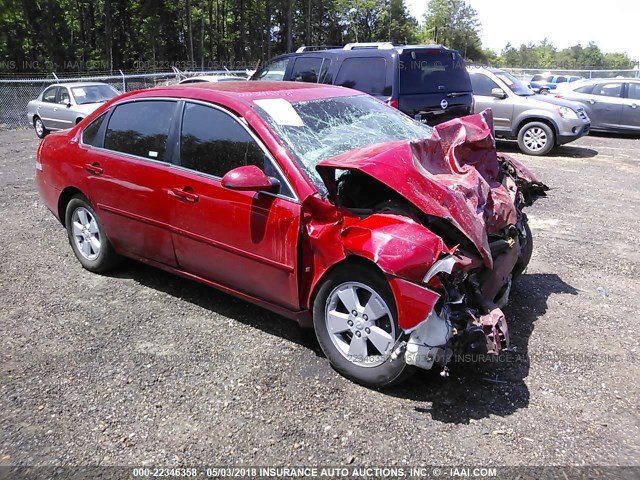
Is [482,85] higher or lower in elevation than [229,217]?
higher

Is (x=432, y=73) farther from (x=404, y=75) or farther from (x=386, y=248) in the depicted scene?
(x=386, y=248)

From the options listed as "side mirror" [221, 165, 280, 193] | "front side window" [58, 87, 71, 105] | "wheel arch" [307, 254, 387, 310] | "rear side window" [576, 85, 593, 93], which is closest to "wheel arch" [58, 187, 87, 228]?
"side mirror" [221, 165, 280, 193]

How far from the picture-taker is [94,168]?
466cm

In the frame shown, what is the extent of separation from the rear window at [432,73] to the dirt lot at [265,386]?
12.6 ft

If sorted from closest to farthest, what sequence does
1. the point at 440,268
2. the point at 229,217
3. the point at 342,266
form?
the point at 440,268 < the point at 342,266 < the point at 229,217

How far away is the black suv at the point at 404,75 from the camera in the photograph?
793cm

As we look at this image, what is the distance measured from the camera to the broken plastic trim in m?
2.83

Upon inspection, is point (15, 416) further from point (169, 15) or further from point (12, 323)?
point (169, 15)

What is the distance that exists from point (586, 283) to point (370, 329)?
268cm

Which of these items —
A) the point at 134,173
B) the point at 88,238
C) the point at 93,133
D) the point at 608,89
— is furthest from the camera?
the point at 608,89

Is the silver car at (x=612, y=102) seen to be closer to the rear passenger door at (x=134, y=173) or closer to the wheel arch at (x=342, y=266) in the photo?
the rear passenger door at (x=134, y=173)

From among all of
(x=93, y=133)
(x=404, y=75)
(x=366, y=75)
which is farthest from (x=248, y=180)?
(x=366, y=75)

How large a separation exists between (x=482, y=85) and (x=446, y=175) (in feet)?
32.0

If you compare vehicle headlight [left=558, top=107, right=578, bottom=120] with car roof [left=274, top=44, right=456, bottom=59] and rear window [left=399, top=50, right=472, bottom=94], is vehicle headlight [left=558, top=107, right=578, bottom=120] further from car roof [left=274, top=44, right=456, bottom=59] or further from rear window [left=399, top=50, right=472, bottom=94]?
car roof [left=274, top=44, right=456, bottom=59]
